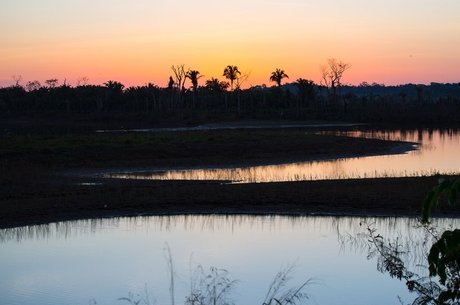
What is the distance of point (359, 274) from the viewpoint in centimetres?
1276

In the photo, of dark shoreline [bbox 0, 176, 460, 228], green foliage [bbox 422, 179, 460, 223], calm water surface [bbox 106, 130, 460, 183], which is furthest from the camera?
calm water surface [bbox 106, 130, 460, 183]

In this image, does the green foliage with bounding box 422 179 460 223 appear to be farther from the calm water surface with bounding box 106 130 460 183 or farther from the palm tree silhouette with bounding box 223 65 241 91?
the palm tree silhouette with bounding box 223 65 241 91

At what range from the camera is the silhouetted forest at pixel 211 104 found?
282 feet

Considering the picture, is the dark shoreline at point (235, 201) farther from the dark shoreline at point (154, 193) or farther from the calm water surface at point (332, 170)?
the calm water surface at point (332, 170)

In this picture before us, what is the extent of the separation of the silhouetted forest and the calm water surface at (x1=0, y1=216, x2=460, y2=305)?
214 feet

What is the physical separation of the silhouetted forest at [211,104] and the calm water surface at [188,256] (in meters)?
65.2

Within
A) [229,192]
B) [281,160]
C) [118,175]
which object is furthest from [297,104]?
[229,192]

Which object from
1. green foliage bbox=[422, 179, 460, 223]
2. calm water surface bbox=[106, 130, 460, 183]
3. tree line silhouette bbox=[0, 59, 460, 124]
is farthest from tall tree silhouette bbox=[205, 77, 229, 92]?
green foliage bbox=[422, 179, 460, 223]

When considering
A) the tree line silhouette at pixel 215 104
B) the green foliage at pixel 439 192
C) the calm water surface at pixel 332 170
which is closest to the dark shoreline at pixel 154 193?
the calm water surface at pixel 332 170

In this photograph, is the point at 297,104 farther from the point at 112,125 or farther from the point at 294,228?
the point at 294,228

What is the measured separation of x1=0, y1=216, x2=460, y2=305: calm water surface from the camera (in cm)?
1164

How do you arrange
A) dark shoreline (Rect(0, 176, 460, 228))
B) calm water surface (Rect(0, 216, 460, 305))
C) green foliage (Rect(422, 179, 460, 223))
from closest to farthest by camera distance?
green foliage (Rect(422, 179, 460, 223)), calm water surface (Rect(0, 216, 460, 305)), dark shoreline (Rect(0, 176, 460, 228))

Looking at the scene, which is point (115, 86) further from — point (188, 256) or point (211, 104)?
point (188, 256)

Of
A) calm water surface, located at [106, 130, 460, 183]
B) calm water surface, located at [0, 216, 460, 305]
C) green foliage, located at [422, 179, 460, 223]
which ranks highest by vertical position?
green foliage, located at [422, 179, 460, 223]
